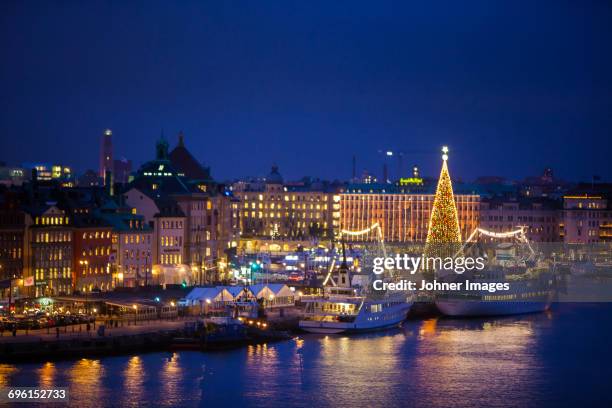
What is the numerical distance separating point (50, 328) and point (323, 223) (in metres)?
82.2

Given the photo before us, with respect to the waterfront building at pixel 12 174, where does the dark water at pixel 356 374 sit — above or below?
below

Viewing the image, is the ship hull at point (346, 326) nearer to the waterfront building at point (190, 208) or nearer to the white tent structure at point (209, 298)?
the white tent structure at point (209, 298)

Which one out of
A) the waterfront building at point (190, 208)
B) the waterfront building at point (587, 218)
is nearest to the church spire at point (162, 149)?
the waterfront building at point (190, 208)

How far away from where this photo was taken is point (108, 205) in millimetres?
59438

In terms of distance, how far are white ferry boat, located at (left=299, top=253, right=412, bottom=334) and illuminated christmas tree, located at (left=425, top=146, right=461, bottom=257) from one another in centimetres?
669

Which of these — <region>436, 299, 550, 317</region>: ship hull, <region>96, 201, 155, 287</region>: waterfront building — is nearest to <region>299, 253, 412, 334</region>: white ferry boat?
<region>436, 299, 550, 317</region>: ship hull

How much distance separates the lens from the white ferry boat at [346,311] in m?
50.1

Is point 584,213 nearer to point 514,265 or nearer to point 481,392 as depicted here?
point 514,265

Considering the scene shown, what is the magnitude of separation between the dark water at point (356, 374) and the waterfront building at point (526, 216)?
62.8 metres

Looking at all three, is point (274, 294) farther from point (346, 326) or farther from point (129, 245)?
point (129, 245)

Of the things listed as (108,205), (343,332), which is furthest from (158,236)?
(343,332)

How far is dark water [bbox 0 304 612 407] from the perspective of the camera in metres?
37.2

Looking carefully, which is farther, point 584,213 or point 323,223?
point 323,223

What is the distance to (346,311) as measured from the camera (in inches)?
2009
